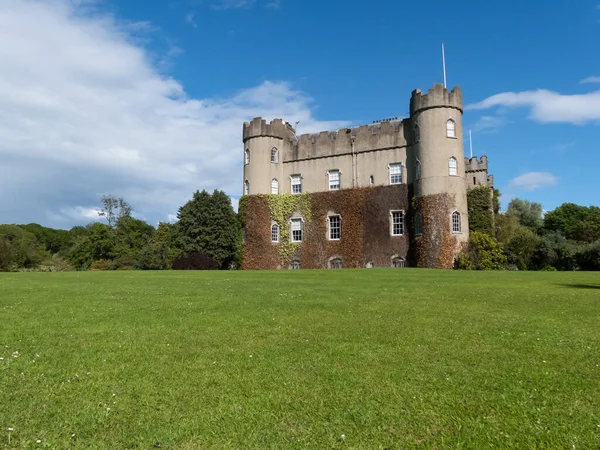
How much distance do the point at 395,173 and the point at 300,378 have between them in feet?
127

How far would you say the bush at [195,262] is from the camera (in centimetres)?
4366

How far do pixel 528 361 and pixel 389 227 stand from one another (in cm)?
3533

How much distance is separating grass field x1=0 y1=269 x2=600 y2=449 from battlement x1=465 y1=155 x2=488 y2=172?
37.1m

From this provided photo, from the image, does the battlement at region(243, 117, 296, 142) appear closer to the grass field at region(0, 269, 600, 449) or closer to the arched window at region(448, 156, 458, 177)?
the arched window at region(448, 156, 458, 177)

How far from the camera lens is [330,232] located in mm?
44719

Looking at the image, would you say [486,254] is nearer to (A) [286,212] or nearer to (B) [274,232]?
(A) [286,212]

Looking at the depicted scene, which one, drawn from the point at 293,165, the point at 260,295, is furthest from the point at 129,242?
the point at 260,295

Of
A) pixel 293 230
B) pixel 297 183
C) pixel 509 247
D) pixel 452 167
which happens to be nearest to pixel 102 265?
pixel 293 230

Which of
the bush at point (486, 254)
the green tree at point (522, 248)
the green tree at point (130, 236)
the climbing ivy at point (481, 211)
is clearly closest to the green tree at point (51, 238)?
the green tree at point (130, 236)

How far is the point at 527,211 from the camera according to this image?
7169 centimetres

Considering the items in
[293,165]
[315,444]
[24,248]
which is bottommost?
[315,444]

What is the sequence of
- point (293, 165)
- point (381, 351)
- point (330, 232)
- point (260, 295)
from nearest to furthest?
1. point (381, 351)
2. point (260, 295)
3. point (330, 232)
4. point (293, 165)

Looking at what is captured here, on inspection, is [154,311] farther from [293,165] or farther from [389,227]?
[293,165]

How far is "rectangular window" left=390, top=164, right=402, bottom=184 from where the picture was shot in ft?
141
